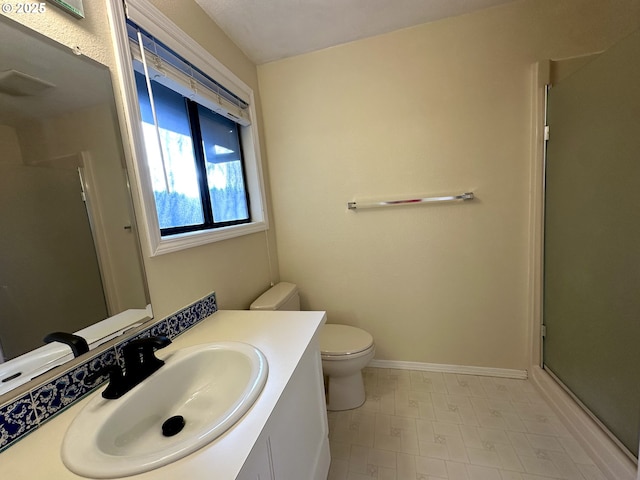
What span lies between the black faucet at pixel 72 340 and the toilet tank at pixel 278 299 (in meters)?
0.76

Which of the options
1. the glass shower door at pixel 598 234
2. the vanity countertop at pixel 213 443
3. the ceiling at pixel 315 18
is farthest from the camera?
the ceiling at pixel 315 18

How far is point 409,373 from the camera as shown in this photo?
177cm

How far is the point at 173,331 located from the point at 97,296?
30 cm

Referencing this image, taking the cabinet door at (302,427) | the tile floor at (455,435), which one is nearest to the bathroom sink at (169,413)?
the cabinet door at (302,427)

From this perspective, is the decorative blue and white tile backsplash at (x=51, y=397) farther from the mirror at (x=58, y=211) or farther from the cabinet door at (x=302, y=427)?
the cabinet door at (x=302, y=427)

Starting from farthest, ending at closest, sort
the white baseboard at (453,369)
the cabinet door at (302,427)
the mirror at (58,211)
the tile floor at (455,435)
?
the white baseboard at (453,369) < the tile floor at (455,435) < the cabinet door at (302,427) < the mirror at (58,211)

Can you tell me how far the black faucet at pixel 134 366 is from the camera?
0.64 m

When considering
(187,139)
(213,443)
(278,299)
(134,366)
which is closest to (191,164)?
(187,139)

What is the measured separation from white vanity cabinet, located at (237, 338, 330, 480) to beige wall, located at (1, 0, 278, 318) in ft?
1.82

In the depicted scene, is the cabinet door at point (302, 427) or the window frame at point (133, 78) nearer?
the cabinet door at point (302, 427)

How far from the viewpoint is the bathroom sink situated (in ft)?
1.53

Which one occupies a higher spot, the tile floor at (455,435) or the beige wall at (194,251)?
the beige wall at (194,251)

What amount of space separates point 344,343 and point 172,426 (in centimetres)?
95

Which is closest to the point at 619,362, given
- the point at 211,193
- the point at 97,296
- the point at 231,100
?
the point at 97,296
